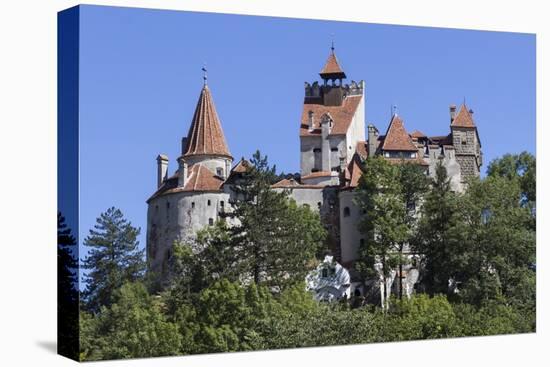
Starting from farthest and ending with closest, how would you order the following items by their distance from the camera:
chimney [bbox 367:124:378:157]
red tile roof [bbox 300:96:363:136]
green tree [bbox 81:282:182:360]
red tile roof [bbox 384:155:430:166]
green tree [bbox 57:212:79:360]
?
red tile roof [bbox 384:155:430:166]
chimney [bbox 367:124:378:157]
red tile roof [bbox 300:96:363:136]
green tree [bbox 81:282:182:360]
green tree [bbox 57:212:79:360]

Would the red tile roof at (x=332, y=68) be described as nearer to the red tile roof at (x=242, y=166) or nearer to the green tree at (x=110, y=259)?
the red tile roof at (x=242, y=166)

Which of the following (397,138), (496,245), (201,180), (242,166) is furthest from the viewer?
(496,245)

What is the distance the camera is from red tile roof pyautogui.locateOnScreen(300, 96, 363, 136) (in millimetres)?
30828

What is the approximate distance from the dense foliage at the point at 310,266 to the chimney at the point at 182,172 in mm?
1232

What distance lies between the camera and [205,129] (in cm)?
2845

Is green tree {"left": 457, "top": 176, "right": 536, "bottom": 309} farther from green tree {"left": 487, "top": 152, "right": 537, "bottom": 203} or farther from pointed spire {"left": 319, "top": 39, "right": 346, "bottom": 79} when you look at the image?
pointed spire {"left": 319, "top": 39, "right": 346, "bottom": 79}

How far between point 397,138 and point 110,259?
7.38 metres

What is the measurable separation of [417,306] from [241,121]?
5576 millimetres

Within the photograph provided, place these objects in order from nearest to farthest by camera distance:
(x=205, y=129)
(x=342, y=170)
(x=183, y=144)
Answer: (x=205, y=129) < (x=183, y=144) < (x=342, y=170)

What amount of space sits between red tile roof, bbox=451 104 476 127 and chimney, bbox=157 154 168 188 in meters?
6.69

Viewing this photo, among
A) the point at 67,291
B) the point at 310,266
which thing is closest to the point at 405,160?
the point at 310,266

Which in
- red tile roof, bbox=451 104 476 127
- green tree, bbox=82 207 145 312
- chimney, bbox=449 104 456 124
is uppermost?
chimney, bbox=449 104 456 124

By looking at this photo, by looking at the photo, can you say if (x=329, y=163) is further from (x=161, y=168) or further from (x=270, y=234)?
(x=161, y=168)

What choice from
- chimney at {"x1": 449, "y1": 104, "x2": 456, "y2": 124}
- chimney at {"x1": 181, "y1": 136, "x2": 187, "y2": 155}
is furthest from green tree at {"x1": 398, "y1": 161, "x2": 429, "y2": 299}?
chimney at {"x1": 181, "y1": 136, "x2": 187, "y2": 155}
